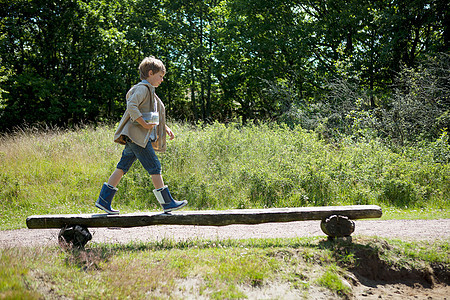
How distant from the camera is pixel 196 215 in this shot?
5164mm

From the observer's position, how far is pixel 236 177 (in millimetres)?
9586

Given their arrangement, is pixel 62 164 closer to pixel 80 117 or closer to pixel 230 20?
pixel 80 117

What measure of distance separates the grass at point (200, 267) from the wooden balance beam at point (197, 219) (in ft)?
0.97

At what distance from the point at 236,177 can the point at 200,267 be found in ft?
A: 16.9

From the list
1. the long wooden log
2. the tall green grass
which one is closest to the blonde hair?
the long wooden log

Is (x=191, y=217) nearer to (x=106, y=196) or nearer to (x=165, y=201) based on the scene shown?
(x=165, y=201)

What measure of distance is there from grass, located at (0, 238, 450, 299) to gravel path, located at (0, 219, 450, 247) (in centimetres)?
60

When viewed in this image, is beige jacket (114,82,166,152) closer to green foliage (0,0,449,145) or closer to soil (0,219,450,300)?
soil (0,219,450,300)

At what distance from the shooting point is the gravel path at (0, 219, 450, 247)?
6180 mm

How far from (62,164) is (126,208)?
3119 millimetres

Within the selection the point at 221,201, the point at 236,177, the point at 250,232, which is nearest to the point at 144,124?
Answer: the point at 250,232

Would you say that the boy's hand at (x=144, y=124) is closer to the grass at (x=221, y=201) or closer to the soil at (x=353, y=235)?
the grass at (x=221, y=201)

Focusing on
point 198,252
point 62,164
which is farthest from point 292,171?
point 62,164

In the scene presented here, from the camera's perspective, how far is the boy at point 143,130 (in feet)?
16.5
